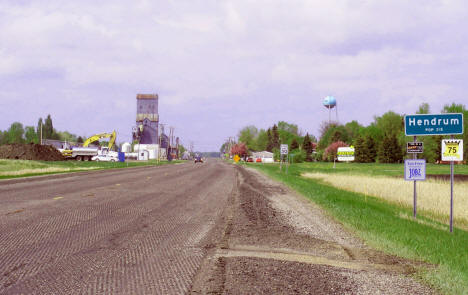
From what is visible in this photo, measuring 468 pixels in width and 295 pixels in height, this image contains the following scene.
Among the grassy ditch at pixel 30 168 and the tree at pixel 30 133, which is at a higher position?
the tree at pixel 30 133

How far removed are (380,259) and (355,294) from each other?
1961 mm

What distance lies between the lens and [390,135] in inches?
3927

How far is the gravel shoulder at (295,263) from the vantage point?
4.63 metres

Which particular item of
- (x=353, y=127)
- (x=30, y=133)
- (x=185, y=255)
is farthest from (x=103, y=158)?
(x=353, y=127)

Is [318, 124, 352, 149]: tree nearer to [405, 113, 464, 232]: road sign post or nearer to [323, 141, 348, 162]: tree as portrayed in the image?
[323, 141, 348, 162]: tree

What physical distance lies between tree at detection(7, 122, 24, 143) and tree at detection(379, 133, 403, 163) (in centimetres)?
12154

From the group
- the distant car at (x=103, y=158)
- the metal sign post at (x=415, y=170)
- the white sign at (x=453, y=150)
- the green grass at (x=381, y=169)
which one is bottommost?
the green grass at (x=381, y=169)

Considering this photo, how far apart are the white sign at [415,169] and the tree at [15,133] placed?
152 metres

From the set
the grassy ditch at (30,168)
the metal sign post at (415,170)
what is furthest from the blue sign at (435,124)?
the grassy ditch at (30,168)

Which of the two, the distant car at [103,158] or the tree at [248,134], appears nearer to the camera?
the distant car at [103,158]

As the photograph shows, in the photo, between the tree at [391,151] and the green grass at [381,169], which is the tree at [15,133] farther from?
the tree at [391,151]

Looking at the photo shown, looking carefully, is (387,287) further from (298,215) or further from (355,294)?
(298,215)

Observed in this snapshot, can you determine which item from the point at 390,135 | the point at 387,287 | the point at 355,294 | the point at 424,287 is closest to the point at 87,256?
the point at 355,294

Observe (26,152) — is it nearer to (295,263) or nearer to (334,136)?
(295,263)
